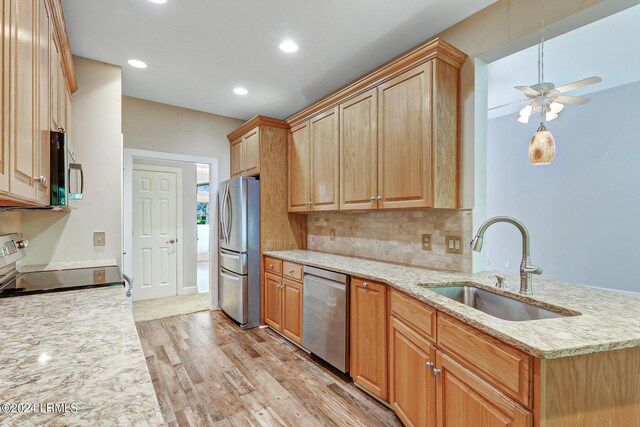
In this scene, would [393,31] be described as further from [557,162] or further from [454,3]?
[557,162]

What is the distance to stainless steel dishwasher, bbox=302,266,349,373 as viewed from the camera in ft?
7.57

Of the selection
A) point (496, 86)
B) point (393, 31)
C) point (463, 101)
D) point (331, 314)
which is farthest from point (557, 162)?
point (331, 314)

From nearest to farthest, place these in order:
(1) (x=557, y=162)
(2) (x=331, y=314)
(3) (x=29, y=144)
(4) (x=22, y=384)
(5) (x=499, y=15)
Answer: (4) (x=22, y=384), (3) (x=29, y=144), (5) (x=499, y=15), (2) (x=331, y=314), (1) (x=557, y=162)

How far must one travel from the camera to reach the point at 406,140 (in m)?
2.19

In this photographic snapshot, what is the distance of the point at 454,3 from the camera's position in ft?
6.45

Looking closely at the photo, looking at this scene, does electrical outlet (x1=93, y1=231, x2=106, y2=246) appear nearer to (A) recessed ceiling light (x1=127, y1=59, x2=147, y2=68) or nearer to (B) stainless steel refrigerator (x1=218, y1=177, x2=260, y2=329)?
(B) stainless steel refrigerator (x1=218, y1=177, x2=260, y2=329)

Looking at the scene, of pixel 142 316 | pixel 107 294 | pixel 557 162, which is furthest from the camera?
pixel 557 162

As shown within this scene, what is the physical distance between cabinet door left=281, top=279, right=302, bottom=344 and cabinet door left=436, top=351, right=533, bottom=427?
161 centimetres

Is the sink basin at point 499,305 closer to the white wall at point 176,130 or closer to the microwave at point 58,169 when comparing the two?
the microwave at point 58,169

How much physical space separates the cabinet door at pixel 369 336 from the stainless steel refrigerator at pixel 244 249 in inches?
61.6

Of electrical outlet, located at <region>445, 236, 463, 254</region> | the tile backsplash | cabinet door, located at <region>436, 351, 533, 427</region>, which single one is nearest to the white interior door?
the tile backsplash

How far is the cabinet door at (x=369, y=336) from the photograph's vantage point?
1995mm

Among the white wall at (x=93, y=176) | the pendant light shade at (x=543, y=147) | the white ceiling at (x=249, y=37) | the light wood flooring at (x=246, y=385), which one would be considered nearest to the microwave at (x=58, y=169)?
the white ceiling at (x=249, y=37)

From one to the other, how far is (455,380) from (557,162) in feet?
16.4
